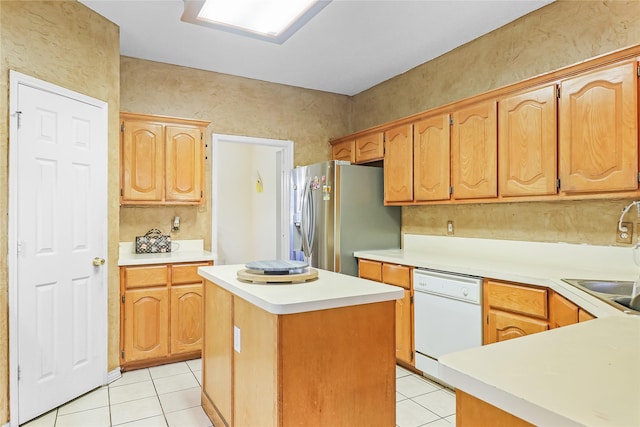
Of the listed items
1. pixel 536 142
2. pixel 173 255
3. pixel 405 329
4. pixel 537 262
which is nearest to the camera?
pixel 536 142

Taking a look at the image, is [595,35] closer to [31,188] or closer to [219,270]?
[219,270]

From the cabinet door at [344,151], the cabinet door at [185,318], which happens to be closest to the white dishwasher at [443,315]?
the cabinet door at [344,151]

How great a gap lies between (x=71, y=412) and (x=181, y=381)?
743 mm

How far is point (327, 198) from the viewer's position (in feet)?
12.5

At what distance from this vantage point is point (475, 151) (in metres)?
3.01

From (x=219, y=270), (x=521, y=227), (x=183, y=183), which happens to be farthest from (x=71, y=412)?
(x=521, y=227)

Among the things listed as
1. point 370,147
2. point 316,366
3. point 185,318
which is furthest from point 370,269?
point 316,366

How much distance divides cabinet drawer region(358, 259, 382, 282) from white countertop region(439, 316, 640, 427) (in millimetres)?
2454

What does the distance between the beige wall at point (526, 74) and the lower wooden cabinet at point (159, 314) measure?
2.24 metres

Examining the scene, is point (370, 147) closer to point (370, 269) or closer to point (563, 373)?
point (370, 269)

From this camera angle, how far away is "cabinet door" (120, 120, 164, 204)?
11.3 feet

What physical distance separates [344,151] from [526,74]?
2059 millimetres

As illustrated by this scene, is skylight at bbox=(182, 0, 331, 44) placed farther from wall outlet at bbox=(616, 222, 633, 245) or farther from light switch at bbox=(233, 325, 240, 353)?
wall outlet at bbox=(616, 222, 633, 245)

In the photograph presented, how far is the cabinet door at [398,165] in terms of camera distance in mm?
3607
